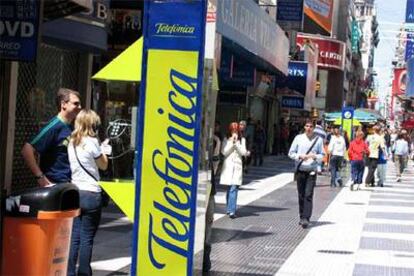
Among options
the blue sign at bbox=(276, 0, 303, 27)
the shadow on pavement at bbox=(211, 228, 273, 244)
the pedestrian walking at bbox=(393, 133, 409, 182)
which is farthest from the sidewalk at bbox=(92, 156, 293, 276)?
the blue sign at bbox=(276, 0, 303, 27)

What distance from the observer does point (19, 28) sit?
22.6 feet

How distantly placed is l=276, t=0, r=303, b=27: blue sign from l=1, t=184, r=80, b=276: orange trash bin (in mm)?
25492

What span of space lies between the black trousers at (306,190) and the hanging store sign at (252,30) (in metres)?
4.22

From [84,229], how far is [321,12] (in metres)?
61.6

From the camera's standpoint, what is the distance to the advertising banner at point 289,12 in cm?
3025

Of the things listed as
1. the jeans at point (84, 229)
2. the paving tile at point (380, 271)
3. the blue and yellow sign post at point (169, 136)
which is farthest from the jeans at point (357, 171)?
the blue and yellow sign post at point (169, 136)

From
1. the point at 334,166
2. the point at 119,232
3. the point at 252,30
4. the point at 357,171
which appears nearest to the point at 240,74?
the point at 252,30

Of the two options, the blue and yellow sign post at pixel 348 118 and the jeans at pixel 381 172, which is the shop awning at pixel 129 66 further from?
the blue and yellow sign post at pixel 348 118

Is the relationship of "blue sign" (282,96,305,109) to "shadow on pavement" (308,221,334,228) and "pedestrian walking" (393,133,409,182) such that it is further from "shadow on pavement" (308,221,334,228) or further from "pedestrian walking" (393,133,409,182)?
"shadow on pavement" (308,221,334,228)

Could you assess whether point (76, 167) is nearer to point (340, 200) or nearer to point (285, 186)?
point (340, 200)

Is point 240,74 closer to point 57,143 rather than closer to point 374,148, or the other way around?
point 374,148

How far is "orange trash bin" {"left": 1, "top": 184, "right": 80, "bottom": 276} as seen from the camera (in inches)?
220

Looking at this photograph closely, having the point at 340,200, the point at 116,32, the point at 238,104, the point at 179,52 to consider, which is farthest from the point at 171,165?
the point at 238,104

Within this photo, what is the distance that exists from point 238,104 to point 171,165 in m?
25.2
